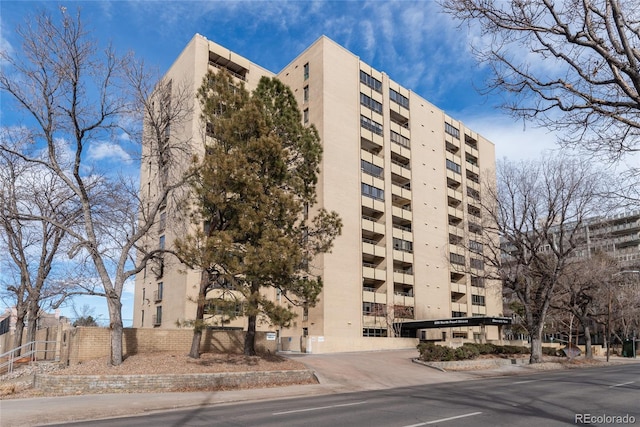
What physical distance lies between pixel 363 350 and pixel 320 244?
20290mm

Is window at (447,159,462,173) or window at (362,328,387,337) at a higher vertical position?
window at (447,159,462,173)

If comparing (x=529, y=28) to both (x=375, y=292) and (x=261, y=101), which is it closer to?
(x=261, y=101)

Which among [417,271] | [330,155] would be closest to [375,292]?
[417,271]

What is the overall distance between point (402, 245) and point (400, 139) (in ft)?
39.7

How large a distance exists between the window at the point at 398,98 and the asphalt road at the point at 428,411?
4444 centimetres

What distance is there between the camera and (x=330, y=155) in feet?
155

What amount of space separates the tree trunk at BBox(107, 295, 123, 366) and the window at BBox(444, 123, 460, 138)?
53557 millimetres

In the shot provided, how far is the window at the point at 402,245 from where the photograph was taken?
5278 cm

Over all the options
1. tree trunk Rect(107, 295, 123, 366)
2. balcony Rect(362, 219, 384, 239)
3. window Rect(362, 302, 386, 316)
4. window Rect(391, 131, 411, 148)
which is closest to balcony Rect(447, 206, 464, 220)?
window Rect(391, 131, 411, 148)

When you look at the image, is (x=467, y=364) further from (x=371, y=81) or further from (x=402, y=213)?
(x=371, y=81)

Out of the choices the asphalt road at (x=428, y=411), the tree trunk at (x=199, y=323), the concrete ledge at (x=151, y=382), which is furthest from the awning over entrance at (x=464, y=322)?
the tree trunk at (x=199, y=323)

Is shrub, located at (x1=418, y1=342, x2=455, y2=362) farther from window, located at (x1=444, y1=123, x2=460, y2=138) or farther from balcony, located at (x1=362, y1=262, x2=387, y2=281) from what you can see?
window, located at (x1=444, y1=123, x2=460, y2=138)

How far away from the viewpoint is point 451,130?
66.3 m

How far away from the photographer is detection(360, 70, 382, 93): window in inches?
2112
